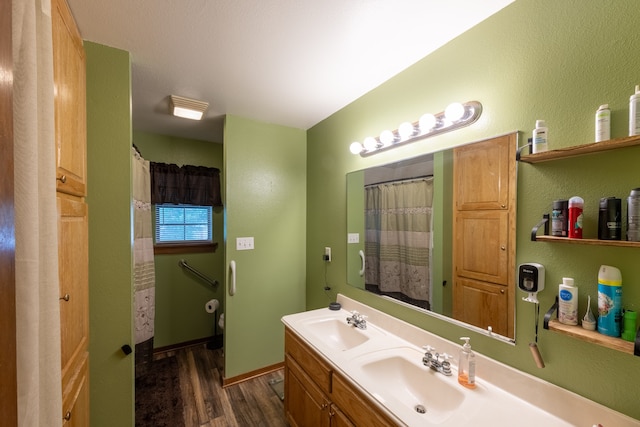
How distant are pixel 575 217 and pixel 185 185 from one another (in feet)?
10.5

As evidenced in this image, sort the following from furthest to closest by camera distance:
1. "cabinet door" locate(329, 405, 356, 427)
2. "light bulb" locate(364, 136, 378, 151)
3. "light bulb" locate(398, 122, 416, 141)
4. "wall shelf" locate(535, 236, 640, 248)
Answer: "light bulb" locate(364, 136, 378, 151) < "light bulb" locate(398, 122, 416, 141) < "cabinet door" locate(329, 405, 356, 427) < "wall shelf" locate(535, 236, 640, 248)

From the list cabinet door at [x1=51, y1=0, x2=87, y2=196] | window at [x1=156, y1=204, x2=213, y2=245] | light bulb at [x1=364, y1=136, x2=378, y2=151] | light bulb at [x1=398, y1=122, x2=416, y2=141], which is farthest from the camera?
window at [x1=156, y1=204, x2=213, y2=245]

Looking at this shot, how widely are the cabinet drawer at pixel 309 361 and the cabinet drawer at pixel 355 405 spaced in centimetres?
7

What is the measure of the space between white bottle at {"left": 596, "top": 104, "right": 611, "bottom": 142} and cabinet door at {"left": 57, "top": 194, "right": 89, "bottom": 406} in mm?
1953

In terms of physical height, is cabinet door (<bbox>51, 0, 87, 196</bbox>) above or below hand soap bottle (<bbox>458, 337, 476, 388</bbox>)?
above

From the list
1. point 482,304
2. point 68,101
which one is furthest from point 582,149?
point 68,101

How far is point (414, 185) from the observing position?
5.20 ft

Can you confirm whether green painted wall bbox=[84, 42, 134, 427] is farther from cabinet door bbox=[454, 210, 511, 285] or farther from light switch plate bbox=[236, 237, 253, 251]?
cabinet door bbox=[454, 210, 511, 285]

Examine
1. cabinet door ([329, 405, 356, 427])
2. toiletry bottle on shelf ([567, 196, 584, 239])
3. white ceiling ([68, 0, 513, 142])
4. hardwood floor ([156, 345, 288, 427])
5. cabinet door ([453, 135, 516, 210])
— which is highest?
white ceiling ([68, 0, 513, 142])

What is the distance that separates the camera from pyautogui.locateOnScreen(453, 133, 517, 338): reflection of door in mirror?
113cm

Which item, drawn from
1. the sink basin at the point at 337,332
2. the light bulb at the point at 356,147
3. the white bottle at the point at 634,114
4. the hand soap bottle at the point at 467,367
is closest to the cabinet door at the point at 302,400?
the sink basin at the point at 337,332

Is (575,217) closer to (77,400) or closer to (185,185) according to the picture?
(77,400)

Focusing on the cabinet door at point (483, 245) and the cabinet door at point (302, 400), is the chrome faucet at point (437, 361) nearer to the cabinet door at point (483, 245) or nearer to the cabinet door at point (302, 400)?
the cabinet door at point (483, 245)

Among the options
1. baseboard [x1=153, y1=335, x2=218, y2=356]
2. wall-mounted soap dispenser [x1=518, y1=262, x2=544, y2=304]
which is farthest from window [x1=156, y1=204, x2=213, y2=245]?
wall-mounted soap dispenser [x1=518, y1=262, x2=544, y2=304]
